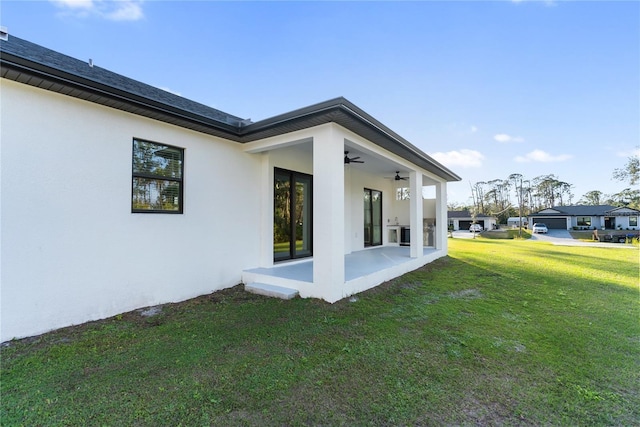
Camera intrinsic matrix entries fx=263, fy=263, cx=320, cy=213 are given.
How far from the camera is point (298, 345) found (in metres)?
3.20

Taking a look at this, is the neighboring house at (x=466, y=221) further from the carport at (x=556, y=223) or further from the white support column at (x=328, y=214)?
the white support column at (x=328, y=214)

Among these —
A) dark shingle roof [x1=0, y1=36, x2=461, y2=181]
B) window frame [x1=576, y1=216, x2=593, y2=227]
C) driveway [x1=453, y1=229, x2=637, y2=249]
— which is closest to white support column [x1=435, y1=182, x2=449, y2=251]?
dark shingle roof [x1=0, y1=36, x2=461, y2=181]

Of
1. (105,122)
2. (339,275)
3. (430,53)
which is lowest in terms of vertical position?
(339,275)

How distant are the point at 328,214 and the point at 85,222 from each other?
363 cm

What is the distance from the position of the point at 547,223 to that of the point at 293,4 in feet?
162

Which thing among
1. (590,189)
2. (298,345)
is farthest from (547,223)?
(298,345)

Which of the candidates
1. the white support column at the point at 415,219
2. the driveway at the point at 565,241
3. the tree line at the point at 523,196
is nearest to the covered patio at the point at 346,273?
the white support column at the point at 415,219

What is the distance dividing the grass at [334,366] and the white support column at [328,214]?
43 cm

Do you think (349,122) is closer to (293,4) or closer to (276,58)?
(293,4)

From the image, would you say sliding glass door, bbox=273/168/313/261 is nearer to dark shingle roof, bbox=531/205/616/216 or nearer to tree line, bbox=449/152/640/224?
tree line, bbox=449/152/640/224

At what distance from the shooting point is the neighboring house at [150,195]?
10.8 feet

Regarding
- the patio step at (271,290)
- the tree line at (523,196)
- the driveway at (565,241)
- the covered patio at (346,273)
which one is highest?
the tree line at (523,196)

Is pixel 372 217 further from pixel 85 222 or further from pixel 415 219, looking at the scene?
pixel 85 222

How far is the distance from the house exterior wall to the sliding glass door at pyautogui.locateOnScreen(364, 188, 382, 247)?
21.7 feet
